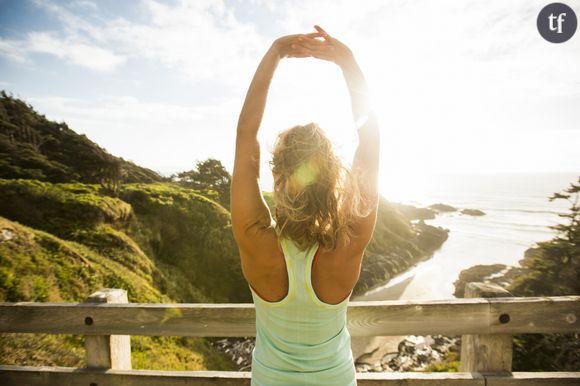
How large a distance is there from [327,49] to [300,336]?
150cm

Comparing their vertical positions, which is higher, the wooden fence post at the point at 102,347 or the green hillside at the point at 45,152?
the green hillside at the point at 45,152

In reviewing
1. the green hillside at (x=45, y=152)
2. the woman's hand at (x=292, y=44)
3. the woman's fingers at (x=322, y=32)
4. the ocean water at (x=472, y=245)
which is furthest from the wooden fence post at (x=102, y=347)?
the green hillside at (x=45, y=152)

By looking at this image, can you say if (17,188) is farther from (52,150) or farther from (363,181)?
(363,181)

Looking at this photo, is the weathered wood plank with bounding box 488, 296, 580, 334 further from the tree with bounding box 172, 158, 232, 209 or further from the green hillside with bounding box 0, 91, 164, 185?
the tree with bounding box 172, 158, 232, 209

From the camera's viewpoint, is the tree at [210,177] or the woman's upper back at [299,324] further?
the tree at [210,177]

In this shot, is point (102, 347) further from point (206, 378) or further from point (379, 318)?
point (379, 318)

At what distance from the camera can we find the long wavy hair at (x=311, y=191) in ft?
4.14

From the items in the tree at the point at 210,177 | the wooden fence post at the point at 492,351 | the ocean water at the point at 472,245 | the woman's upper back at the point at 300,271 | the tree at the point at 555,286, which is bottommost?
the ocean water at the point at 472,245

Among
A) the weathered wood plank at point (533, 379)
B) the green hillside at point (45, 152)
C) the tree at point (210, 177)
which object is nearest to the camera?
the weathered wood plank at point (533, 379)

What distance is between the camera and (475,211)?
69.2 metres

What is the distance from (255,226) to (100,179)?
18362 millimetres

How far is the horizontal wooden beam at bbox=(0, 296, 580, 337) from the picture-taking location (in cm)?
216

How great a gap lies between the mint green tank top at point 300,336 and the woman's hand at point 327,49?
1.05m

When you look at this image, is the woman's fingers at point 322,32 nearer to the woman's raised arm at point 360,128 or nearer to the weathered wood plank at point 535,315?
the woman's raised arm at point 360,128
